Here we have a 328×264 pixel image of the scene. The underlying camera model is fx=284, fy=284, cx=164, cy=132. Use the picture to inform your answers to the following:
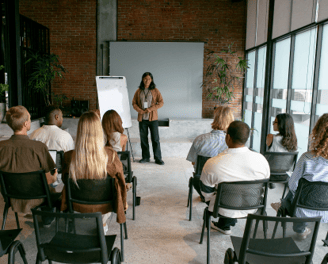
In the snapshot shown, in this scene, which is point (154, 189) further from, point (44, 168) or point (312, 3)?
point (312, 3)

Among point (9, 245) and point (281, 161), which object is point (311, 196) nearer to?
point (281, 161)

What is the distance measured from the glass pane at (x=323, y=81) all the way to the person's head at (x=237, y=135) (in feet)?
6.92

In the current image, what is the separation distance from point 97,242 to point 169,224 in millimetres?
1550

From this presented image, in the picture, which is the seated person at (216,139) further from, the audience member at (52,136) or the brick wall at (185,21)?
the brick wall at (185,21)

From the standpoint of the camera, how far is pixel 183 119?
714 cm

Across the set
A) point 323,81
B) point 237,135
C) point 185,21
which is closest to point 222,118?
point 237,135

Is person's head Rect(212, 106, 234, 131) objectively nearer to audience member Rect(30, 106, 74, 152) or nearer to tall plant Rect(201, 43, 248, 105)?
audience member Rect(30, 106, 74, 152)

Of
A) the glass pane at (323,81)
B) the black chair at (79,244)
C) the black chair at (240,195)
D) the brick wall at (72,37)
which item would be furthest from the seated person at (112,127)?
the brick wall at (72,37)

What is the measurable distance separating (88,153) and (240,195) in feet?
3.83

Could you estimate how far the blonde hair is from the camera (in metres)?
2.01

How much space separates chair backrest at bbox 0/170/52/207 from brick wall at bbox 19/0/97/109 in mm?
5447

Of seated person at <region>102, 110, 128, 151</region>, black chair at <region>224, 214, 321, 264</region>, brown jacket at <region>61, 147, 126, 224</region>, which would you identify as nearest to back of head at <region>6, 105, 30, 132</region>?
brown jacket at <region>61, 147, 126, 224</region>

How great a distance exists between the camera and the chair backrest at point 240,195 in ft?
6.81

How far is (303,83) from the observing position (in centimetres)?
431
